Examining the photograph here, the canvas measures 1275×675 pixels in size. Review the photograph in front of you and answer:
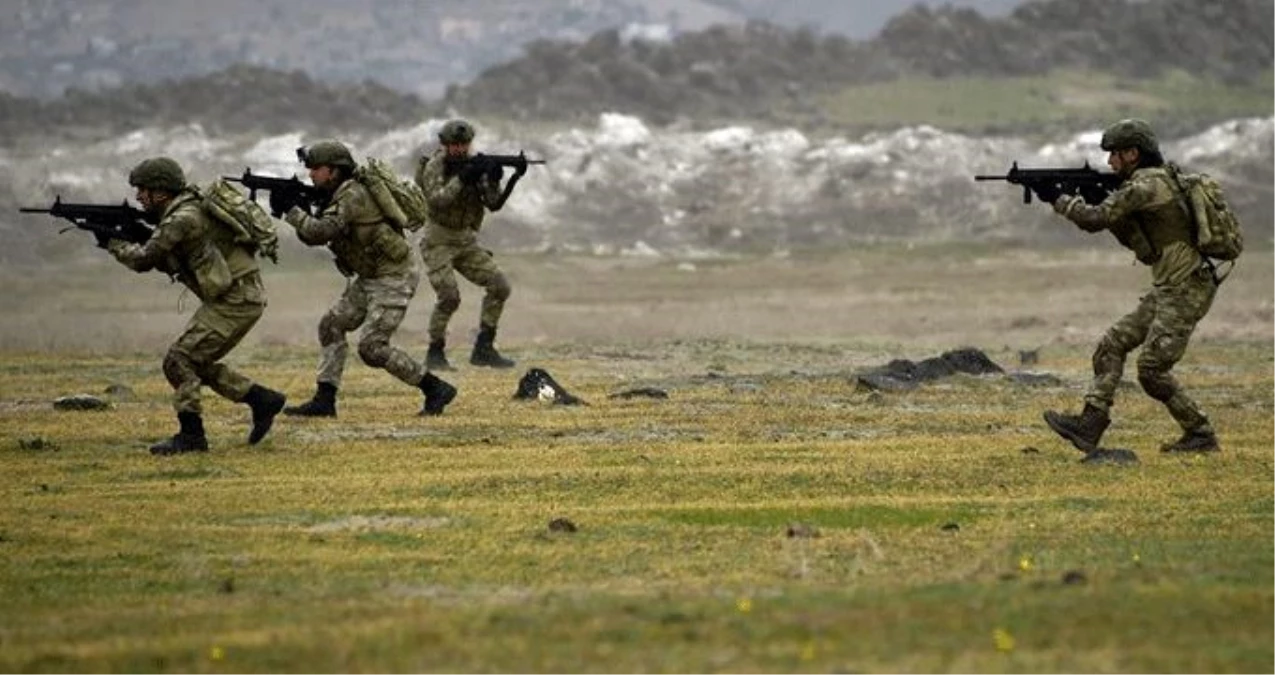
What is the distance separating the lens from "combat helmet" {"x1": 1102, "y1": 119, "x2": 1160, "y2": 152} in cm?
1897

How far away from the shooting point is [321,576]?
14070 mm

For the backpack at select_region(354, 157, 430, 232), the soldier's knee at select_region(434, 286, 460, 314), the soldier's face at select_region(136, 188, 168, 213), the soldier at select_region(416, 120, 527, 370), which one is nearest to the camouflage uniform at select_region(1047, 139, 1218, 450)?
the backpack at select_region(354, 157, 430, 232)

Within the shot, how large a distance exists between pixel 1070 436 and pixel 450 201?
28.3 ft

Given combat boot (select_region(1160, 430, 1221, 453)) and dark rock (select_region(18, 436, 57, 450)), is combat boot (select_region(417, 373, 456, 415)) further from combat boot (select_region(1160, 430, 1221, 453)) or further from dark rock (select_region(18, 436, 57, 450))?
combat boot (select_region(1160, 430, 1221, 453))

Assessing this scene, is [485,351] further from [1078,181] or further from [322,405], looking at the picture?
[1078,181]

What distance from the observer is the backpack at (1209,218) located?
18.8 metres

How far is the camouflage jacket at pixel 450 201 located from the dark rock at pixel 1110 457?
8.52 m

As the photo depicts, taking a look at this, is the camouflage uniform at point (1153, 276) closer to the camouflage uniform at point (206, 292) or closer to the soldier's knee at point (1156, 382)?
the soldier's knee at point (1156, 382)

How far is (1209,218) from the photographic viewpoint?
18.8 meters

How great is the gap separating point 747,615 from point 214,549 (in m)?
3.84

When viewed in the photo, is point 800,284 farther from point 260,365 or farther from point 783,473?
point 783,473

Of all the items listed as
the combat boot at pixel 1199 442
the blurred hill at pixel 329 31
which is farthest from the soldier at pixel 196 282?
the blurred hill at pixel 329 31

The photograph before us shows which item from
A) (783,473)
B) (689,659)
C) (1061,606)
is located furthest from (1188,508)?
(689,659)

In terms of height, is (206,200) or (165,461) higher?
(206,200)
